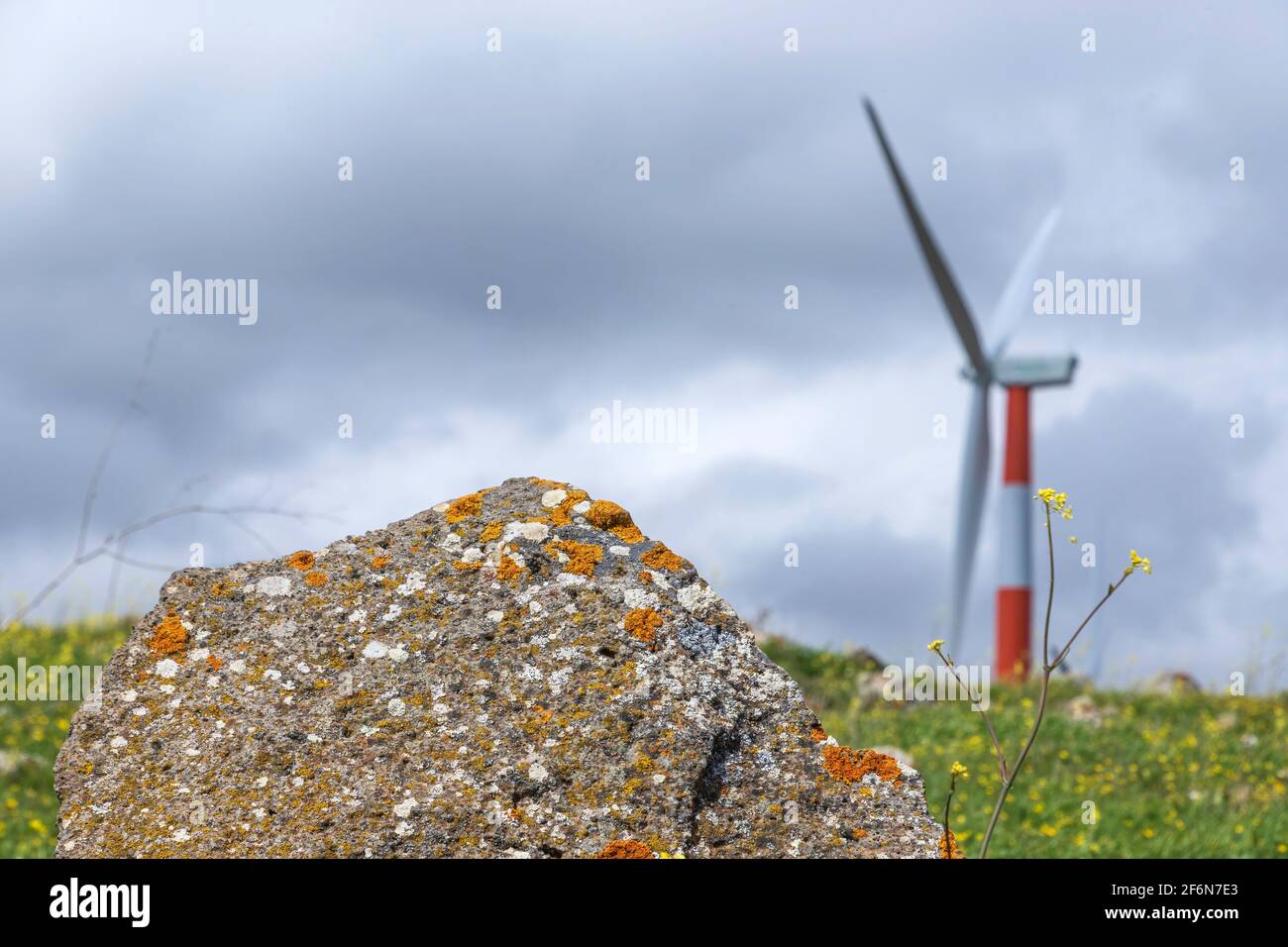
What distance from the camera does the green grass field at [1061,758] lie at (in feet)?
31.8

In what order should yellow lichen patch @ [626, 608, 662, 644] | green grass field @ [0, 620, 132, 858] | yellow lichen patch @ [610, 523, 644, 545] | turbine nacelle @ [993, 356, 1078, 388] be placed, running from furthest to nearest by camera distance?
turbine nacelle @ [993, 356, 1078, 388] → green grass field @ [0, 620, 132, 858] → yellow lichen patch @ [610, 523, 644, 545] → yellow lichen patch @ [626, 608, 662, 644]

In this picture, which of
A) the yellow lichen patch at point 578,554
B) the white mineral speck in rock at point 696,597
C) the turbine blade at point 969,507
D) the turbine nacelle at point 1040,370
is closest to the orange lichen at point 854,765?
the white mineral speck in rock at point 696,597

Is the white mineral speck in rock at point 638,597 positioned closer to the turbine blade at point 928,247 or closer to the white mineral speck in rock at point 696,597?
the white mineral speck in rock at point 696,597

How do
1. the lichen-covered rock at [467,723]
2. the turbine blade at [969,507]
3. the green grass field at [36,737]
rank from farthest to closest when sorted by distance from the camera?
the turbine blade at [969,507] → the green grass field at [36,737] → the lichen-covered rock at [467,723]

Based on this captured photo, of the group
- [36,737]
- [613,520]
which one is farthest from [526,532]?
[36,737]

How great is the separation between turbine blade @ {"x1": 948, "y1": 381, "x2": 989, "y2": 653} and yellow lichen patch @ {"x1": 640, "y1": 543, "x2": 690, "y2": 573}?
20.5m

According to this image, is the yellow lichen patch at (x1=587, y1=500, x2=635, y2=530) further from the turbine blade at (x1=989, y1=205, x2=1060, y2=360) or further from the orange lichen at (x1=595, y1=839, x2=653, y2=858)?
the turbine blade at (x1=989, y1=205, x2=1060, y2=360)

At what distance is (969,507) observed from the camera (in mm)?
24344

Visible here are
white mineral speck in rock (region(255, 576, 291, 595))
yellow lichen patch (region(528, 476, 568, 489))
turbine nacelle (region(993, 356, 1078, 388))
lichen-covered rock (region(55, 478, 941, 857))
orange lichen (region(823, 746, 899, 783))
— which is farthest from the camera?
turbine nacelle (region(993, 356, 1078, 388))

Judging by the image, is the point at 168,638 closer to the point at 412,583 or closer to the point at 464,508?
the point at 412,583

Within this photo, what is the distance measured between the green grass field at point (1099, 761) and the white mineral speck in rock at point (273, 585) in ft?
20.4

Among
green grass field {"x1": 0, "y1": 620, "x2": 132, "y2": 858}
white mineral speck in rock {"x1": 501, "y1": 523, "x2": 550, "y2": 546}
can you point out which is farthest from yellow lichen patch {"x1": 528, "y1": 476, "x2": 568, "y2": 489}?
green grass field {"x1": 0, "y1": 620, "x2": 132, "y2": 858}

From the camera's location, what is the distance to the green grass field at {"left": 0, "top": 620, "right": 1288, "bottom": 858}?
970cm
